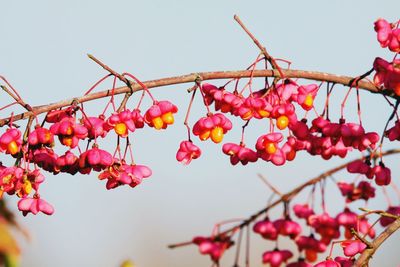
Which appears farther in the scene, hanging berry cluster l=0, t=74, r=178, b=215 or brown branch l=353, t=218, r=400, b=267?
hanging berry cluster l=0, t=74, r=178, b=215

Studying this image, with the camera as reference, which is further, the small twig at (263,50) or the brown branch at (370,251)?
the small twig at (263,50)

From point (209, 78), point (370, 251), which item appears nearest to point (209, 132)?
point (209, 78)

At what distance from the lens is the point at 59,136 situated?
308 centimetres

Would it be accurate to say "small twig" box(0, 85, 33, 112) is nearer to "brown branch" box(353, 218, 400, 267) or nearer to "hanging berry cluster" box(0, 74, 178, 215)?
"hanging berry cluster" box(0, 74, 178, 215)

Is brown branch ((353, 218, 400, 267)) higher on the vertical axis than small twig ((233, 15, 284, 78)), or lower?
lower

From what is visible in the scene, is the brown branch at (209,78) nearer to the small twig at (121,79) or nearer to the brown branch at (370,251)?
the small twig at (121,79)

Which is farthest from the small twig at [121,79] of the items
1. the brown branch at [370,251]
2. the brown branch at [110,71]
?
the brown branch at [370,251]

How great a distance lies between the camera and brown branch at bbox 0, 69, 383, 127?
9.64ft

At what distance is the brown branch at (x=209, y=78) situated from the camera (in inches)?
116

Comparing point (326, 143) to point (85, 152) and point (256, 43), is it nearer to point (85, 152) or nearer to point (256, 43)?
point (256, 43)

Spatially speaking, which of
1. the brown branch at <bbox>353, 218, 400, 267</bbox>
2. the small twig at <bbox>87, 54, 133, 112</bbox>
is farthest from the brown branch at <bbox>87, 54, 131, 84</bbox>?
the brown branch at <bbox>353, 218, 400, 267</bbox>

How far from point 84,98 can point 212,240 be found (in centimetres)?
177

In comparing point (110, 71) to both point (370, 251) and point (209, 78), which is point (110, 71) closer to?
point (209, 78)

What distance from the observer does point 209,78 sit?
123 inches
